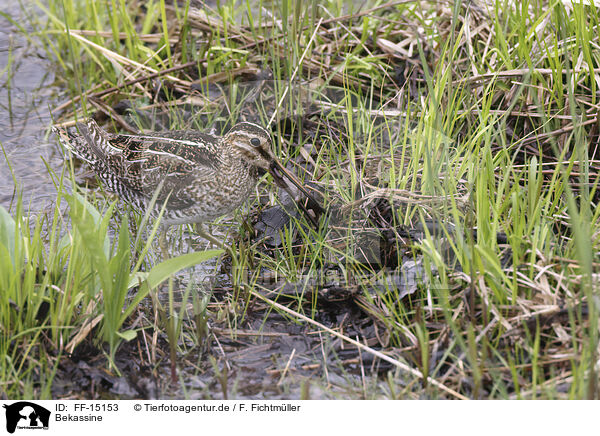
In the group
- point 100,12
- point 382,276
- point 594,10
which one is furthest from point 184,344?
point 100,12

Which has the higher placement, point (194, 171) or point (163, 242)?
point (194, 171)

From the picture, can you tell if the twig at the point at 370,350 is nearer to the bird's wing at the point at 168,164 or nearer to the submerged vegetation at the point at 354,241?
the submerged vegetation at the point at 354,241

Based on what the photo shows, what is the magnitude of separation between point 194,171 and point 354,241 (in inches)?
36.4

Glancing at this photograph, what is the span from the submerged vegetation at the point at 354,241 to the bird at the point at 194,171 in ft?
0.70

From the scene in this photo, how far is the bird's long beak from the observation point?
374 centimetres
